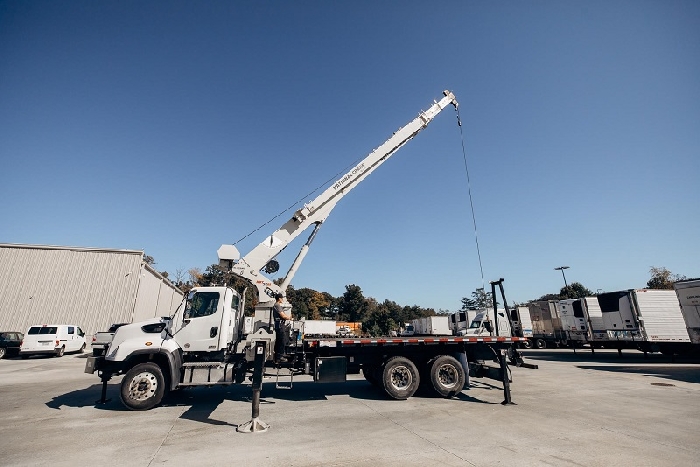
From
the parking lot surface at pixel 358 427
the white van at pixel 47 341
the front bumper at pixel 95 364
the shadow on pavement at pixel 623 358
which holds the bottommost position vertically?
the parking lot surface at pixel 358 427

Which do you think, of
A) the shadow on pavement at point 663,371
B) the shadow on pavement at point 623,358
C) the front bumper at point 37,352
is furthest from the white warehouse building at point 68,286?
the shadow on pavement at point 663,371

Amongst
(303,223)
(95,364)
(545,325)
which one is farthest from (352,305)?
(95,364)

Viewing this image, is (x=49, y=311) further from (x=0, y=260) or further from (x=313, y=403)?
(x=313, y=403)

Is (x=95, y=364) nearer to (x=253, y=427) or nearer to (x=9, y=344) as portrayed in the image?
(x=253, y=427)

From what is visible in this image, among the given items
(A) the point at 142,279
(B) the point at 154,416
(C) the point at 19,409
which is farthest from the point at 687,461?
(A) the point at 142,279

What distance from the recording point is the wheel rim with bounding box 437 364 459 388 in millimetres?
8812

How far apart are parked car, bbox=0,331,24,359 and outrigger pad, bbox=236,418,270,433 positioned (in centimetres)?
2161

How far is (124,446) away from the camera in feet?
17.3

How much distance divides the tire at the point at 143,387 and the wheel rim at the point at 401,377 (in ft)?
19.0

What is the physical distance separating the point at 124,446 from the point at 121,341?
336 cm

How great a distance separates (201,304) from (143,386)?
219 cm

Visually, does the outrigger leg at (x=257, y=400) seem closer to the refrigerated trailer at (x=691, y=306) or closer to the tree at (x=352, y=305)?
the refrigerated trailer at (x=691, y=306)

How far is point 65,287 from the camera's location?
24.9 meters

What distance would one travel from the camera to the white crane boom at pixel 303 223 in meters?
10.7
